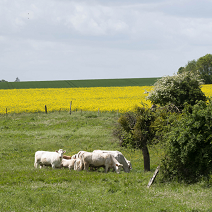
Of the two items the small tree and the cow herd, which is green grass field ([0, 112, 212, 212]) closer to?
the cow herd

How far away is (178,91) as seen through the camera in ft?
119

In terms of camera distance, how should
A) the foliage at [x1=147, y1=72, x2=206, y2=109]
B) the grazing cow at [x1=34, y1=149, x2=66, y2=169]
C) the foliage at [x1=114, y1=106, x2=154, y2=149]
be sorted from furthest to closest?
the foliage at [x1=147, y1=72, x2=206, y2=109] < the grazing cow at [x1=34, y1=149, x2=66, y2=169] < the foliage at [x1=114, y1=106, x2=154, y2=149]

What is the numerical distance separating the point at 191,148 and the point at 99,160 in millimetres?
7485

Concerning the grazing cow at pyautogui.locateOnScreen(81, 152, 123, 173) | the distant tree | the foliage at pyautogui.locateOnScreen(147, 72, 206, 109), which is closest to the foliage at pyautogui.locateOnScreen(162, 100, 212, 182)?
the grazing cow at pyautogui.locateOnScreen(81, 152, 123, 173)

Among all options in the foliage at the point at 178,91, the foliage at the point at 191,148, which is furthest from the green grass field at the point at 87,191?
the foliage at the point at 178,91

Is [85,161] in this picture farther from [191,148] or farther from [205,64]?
[205,64]

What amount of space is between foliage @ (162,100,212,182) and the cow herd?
4715 millimetres

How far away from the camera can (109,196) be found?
47.3 feet

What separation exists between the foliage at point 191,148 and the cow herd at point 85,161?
4715 millimetres

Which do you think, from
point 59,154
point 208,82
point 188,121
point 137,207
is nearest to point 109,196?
point 137,207

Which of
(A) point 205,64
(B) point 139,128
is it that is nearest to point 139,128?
(B) point 139,128

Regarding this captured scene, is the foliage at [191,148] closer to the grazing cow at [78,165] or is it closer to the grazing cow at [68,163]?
the grazing cow at [78,165]

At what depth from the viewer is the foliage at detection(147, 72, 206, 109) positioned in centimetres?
3578

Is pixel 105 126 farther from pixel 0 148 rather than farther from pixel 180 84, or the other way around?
pixel 0 148
